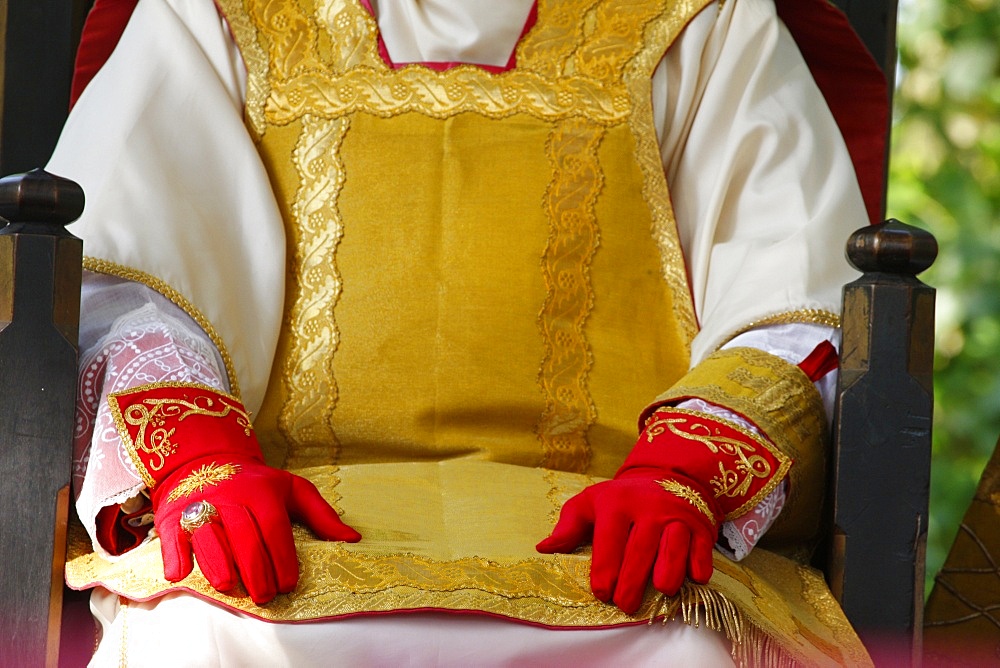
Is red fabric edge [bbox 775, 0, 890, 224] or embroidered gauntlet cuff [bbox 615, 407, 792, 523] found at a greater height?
red fabric edge [bbox 775, 0, 890, 224]

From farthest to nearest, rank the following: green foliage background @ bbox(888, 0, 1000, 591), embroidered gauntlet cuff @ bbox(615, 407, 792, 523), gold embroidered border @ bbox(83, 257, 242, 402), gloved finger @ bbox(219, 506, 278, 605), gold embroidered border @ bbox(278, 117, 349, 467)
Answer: green foliage background @ bbox(888, 0, 1000, 591)
gold embroidered border @ bbox(278, 117, 349, 467)
gold embroidered border @ bbox(83, 257, 242, 402)
embroidered gauntlet cuff @ bbox(615, 407, 792, 523)
gloved finger @ bbox(219, 506, 278, 605)

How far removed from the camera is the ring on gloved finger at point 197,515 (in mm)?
1407

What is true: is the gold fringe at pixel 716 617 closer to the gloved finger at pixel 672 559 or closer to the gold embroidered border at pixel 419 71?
the gloved finger at pixel 672 559

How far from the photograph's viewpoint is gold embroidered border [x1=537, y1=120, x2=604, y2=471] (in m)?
1.97

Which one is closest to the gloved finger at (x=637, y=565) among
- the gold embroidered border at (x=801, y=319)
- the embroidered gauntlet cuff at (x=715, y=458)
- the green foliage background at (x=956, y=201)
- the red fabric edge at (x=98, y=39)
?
the embroidered gauntlet cuff at (x=715, y=458)

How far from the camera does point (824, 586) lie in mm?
1690

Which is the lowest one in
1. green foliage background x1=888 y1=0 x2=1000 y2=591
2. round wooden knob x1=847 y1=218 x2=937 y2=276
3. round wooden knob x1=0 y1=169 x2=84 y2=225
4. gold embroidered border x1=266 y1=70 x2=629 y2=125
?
green foliage background x1=888 y1=0 x2=1000 y2=591

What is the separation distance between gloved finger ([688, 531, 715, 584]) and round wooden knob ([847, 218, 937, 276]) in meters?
0.44

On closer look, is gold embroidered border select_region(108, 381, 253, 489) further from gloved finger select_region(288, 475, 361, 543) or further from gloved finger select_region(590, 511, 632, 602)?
gloved finger select_region(590, 511, 632, 602)

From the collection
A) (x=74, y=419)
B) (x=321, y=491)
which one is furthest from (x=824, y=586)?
(x=74, y=419)

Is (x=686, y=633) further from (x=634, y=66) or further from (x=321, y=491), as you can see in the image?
(x=634, y=66)

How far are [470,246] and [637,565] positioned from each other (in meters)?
0.71

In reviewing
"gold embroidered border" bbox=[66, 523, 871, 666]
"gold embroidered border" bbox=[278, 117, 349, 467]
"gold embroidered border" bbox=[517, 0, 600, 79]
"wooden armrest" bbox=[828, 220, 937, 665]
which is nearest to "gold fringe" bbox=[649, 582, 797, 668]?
"gold embroidered border" bbox=[66, 523, 871, 666]

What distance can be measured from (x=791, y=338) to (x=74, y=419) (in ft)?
3.08
